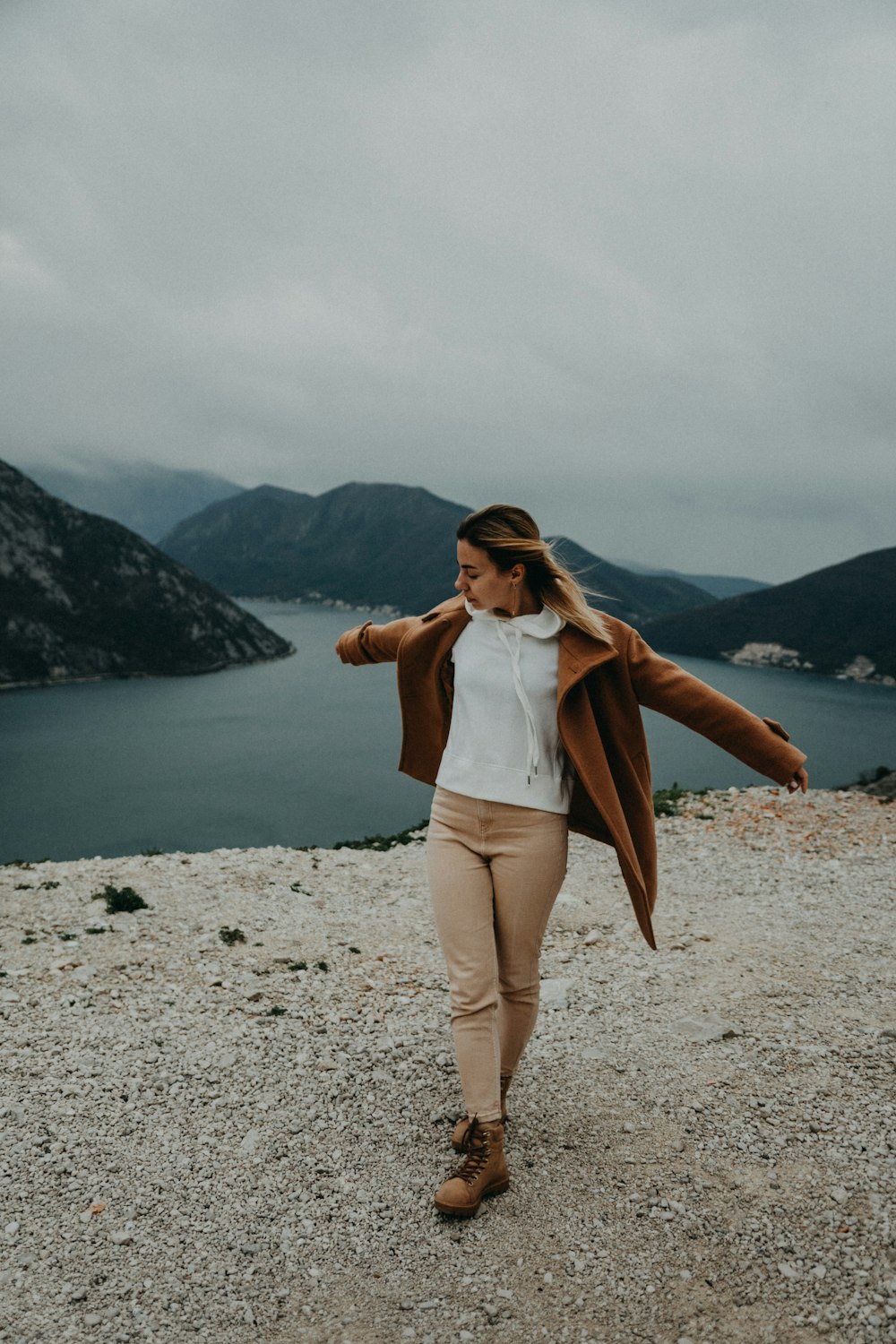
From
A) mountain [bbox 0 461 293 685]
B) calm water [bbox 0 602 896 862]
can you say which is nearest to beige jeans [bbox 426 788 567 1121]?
calm water [bbox 0 602 896 862]

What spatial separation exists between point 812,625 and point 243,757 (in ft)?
298

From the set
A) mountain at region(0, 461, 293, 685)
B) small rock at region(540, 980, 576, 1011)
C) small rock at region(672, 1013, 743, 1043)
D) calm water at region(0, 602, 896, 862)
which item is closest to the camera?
small rock at region(672, 1013, 743, 1043)

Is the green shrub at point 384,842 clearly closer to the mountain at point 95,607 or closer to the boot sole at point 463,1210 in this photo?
the boot sole at point 463,1210

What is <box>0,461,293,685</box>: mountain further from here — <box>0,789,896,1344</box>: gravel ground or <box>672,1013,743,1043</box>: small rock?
<box>672,1013,743,1043</box>: small rock

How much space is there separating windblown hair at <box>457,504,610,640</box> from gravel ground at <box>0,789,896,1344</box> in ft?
7.63

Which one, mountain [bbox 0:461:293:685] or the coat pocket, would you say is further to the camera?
mountain [bbox 0:461:293:685]

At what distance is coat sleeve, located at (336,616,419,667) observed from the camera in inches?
138

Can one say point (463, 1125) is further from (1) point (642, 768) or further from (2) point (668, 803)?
(2) point (668, 803)

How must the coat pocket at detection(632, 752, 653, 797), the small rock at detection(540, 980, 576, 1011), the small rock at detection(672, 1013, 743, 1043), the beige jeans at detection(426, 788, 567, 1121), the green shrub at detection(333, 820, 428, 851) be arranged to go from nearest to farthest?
the beige jeans at detection(426, 788, 567, 1121) < the coat pocket at detection(632, 752, 653, 797) < the small rock at detection(672, 1013, 743, 1043) < the small rock at detection(540, 980, 576, 1011) < the green shrub at detection(333, 820, 428, 851)

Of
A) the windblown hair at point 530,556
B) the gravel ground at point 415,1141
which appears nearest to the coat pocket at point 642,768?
the windblown hair at point 530,556

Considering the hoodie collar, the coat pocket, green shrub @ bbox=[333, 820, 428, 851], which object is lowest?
green shrub @ bbox=[333, 820, 428, 851]

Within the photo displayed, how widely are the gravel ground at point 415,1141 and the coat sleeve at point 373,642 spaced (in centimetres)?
221

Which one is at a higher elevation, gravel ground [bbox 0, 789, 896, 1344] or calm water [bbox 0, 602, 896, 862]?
gravel ground [bbox 0, 789, 896, 1344]

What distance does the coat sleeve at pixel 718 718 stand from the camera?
9.69ft
